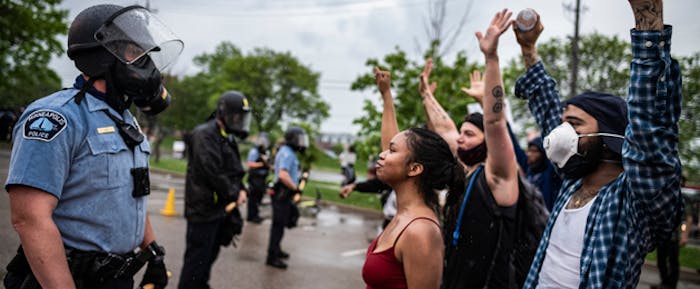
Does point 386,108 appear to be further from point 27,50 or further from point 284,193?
point 27,50

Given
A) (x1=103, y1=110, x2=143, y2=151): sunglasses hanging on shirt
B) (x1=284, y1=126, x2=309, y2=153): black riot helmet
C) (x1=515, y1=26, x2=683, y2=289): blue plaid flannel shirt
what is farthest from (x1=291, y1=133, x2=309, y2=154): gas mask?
(x1=515, y1=26, x2=683, y2=289): blue plaid flannel shirt

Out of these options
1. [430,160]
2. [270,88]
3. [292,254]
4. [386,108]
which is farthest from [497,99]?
[270,88]

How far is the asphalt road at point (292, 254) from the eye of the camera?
17.6ft

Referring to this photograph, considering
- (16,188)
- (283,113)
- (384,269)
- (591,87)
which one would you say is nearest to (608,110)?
(384,269)

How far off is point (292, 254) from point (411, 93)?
16.6 feet

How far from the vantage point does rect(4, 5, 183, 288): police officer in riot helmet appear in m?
1.64

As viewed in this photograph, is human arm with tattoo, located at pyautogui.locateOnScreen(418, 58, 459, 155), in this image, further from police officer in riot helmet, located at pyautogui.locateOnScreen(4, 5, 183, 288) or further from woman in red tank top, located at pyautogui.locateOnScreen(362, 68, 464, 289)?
police officer in riot helmet, located at pyautogui.locateOnScreen(4, 5, 183, 288)

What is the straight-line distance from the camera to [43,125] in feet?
5.51

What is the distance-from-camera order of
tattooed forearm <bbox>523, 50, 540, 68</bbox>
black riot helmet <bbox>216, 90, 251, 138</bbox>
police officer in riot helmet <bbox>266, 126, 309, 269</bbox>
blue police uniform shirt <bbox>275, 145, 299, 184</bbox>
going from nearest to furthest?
tattooed forearm <bbox>523, 50, 540, 68</bbox>
black riot helmet <bbox>216, 90, 251, 138</bbox>
police officer in riot helmet <bbox>266, 126, 309, 269</bbox>
blue police uniform shirt <bbox>275, 145, 299, 184</bbox>

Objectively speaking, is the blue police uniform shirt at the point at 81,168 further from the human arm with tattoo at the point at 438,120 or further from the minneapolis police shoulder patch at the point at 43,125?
the human arm with tattoo at the point at 438,120

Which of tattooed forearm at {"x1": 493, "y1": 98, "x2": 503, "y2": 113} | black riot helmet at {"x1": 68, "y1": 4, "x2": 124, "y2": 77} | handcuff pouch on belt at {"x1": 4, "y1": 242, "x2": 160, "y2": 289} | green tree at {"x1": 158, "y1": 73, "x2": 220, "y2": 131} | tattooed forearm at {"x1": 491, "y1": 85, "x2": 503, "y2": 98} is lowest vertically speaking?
handcuff pouch on belt at {"x1": 4, "y1": 242, "x2": 160, "y2": 289}

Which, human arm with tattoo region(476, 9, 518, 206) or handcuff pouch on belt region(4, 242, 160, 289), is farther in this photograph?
human arm with tattoo region(476, 9, 518, 206)

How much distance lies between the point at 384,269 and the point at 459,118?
873cm

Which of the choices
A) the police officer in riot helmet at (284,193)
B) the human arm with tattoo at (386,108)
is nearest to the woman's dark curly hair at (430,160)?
the human arm with tattoo at (386,108)
